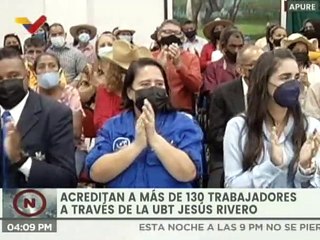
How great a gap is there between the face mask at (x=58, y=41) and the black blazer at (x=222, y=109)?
198 inches

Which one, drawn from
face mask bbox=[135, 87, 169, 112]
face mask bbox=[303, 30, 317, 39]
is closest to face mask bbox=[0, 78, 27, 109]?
face mask bbox=[135, 87, 169, 112]

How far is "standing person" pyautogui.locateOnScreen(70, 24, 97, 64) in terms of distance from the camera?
33.7ft

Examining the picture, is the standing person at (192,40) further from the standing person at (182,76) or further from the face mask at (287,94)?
the face mask at (287,94)

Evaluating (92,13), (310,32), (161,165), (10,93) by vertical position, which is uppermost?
(92,13)

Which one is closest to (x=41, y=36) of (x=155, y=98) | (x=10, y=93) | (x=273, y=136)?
(x=10, y=93)

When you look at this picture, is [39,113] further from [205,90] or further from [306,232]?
[205,90]

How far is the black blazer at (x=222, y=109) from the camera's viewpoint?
5172 mm

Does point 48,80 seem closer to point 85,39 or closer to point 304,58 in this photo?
point 304,58

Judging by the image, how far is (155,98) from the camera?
3.88 metres

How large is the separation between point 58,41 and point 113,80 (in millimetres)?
4723

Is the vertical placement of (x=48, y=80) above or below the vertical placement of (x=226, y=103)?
above

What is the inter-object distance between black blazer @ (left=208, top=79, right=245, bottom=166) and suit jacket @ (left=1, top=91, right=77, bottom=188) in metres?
1.36

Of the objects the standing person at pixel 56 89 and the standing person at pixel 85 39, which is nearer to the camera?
the standing person at pixel 56 89

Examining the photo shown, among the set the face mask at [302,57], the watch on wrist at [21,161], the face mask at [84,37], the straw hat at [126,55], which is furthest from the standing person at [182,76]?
the face mask at [84,37]
